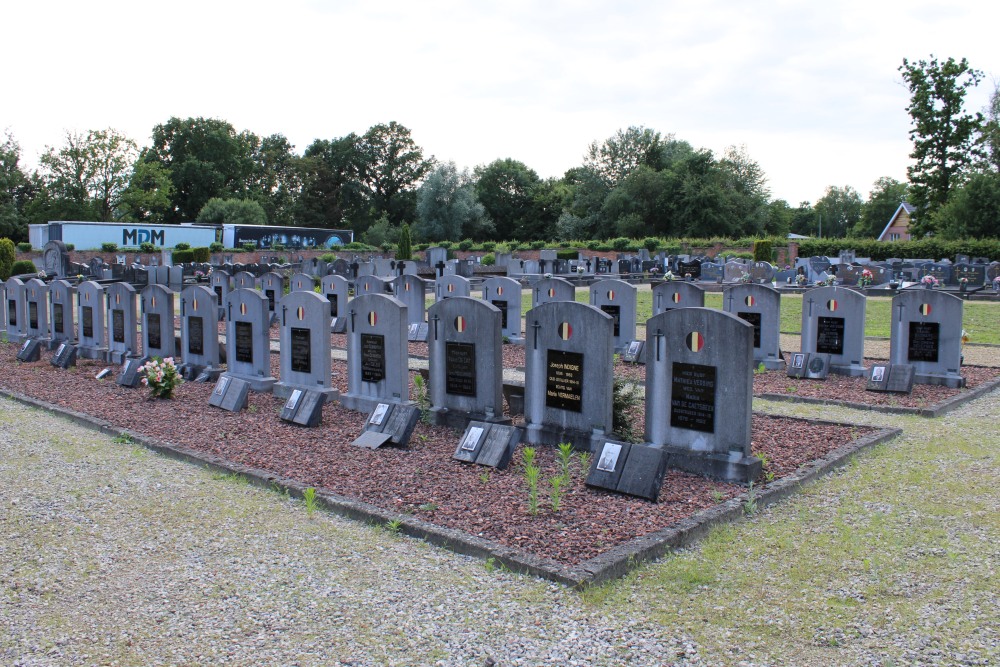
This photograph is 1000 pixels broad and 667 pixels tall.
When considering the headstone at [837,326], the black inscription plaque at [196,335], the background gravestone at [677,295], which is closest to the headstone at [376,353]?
the black inscription plaque at [196,335]

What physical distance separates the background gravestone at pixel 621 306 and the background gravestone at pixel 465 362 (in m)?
5.81

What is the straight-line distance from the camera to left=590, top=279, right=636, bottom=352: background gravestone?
14469mm

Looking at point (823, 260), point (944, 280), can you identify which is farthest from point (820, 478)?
point (823, 260)

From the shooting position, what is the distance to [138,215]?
67.0 m

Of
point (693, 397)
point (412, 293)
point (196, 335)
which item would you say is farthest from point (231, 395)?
point (412, 293)

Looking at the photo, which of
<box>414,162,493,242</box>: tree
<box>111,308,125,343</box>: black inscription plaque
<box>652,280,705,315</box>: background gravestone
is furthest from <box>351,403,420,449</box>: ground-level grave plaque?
<box>414,162,493,242</box>: tree

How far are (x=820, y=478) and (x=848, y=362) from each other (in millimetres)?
5921

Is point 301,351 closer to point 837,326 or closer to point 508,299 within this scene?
point 508,299

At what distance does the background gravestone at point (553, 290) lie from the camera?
1508cm

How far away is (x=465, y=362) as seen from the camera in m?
8.83

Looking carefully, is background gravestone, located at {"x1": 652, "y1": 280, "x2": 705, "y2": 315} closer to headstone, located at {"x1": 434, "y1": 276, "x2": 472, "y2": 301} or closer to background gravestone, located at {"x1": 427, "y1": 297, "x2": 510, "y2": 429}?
headstone, located at {"x1": 434, "y1": 276, "x2": 472, "y2": 301}

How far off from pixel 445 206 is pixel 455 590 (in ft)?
208

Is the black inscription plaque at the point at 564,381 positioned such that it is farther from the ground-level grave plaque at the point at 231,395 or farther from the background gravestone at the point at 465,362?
the ground-level grave plaque at the point at 231,395

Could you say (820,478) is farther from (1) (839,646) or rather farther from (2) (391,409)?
(2) (391,409)
